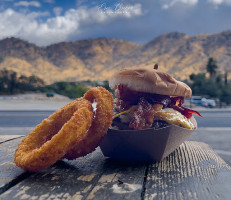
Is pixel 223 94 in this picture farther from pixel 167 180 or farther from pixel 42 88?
pixel 167 180

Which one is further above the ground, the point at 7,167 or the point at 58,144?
the point at 58,144

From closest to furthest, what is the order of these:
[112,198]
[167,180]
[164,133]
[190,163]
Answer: [112,198]
[167,180]
[164,133]
[190,163]

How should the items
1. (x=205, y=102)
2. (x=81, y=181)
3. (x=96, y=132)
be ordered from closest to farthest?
(x=81, y=181) → (x=96, y=132) → (x=205, y=102)

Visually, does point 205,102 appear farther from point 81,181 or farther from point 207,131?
point 81,181

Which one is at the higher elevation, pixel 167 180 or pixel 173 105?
pixel 173 105

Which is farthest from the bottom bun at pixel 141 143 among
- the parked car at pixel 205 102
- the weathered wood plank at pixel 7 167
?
the parked car at pixel 205 102

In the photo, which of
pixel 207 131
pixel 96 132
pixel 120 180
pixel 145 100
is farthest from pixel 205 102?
pixel 120 180

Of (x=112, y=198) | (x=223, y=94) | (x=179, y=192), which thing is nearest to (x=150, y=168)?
(x=179, y=192)
